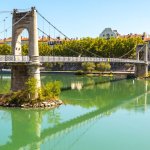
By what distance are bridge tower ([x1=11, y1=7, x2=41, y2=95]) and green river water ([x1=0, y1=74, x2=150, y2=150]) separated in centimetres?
367

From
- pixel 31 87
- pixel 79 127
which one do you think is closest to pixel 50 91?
pixel 31 87

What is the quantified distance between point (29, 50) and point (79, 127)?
10.1 meters

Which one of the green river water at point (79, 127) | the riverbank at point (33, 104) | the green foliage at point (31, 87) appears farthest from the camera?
the green foliage at point (31, 87)

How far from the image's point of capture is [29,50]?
32656mm

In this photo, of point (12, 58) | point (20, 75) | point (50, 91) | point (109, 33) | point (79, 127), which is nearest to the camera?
point (79, 127)

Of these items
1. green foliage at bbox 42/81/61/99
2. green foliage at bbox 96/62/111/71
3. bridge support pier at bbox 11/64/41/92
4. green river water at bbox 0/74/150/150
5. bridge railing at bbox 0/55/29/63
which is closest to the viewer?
green river water at bbox 0/74/150/150

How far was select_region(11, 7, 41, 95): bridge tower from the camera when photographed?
3234cm

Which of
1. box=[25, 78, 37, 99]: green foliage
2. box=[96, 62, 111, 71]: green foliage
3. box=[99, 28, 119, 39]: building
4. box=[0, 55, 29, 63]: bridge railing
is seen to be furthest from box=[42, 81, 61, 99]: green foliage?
box=[99, 28, 119, 39]: building

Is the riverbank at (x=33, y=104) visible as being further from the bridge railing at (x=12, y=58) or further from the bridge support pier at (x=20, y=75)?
the bridge railing at (x=12, y=58)

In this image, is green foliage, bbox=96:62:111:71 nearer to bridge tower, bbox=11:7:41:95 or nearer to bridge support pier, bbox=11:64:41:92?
bridge tower, bbox=11:7:41:95

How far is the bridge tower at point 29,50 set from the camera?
32344 millimetres

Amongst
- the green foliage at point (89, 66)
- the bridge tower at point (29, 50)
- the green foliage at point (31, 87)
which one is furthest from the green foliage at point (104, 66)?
the green foliage at point (31, 87)

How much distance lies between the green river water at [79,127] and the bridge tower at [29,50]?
12.0ft

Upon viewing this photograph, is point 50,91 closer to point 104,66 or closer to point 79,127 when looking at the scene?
point 79,127
